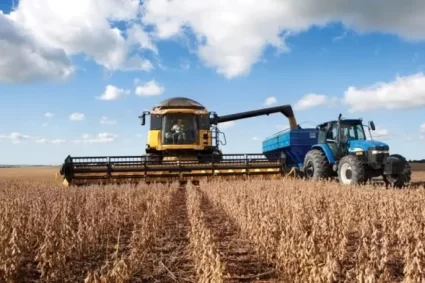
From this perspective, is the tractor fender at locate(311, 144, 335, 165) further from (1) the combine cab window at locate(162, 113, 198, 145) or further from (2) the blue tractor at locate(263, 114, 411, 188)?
(1) the combine cab window at locate(162, 113, 198, 145)

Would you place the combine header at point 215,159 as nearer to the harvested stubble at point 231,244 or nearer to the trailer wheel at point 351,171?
the trailer wheel at point 351,171

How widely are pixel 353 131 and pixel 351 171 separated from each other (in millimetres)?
1756

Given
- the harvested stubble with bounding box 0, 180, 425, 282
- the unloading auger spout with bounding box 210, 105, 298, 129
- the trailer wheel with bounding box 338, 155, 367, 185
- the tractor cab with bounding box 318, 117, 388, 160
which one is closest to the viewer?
the harvested stubble with bounding box 0, 180, 425, 282

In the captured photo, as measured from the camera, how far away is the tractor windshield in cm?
1304

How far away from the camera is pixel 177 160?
14406 millimetres

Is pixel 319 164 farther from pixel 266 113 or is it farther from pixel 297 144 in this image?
pixel 266 113

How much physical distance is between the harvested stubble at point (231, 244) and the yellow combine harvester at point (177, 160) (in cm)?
504

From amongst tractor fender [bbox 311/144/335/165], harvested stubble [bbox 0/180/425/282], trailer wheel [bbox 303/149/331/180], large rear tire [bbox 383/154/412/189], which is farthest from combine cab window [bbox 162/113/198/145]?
harvested stubble [bbox 0/180/425/282]

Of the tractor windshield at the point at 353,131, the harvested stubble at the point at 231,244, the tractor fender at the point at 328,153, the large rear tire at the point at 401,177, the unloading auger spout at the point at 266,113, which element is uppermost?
the unloading auger spout at the point at 266,113

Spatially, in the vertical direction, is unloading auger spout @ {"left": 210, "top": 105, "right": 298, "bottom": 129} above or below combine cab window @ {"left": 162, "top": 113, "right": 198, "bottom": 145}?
above

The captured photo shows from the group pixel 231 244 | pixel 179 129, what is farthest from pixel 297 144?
pixel 231 244

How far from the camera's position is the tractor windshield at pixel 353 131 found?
1304 centimetres

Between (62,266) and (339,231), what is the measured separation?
2.94m

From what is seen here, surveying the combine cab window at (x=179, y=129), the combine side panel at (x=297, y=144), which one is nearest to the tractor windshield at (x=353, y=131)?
the combine side panel at (x=297, y=144)
